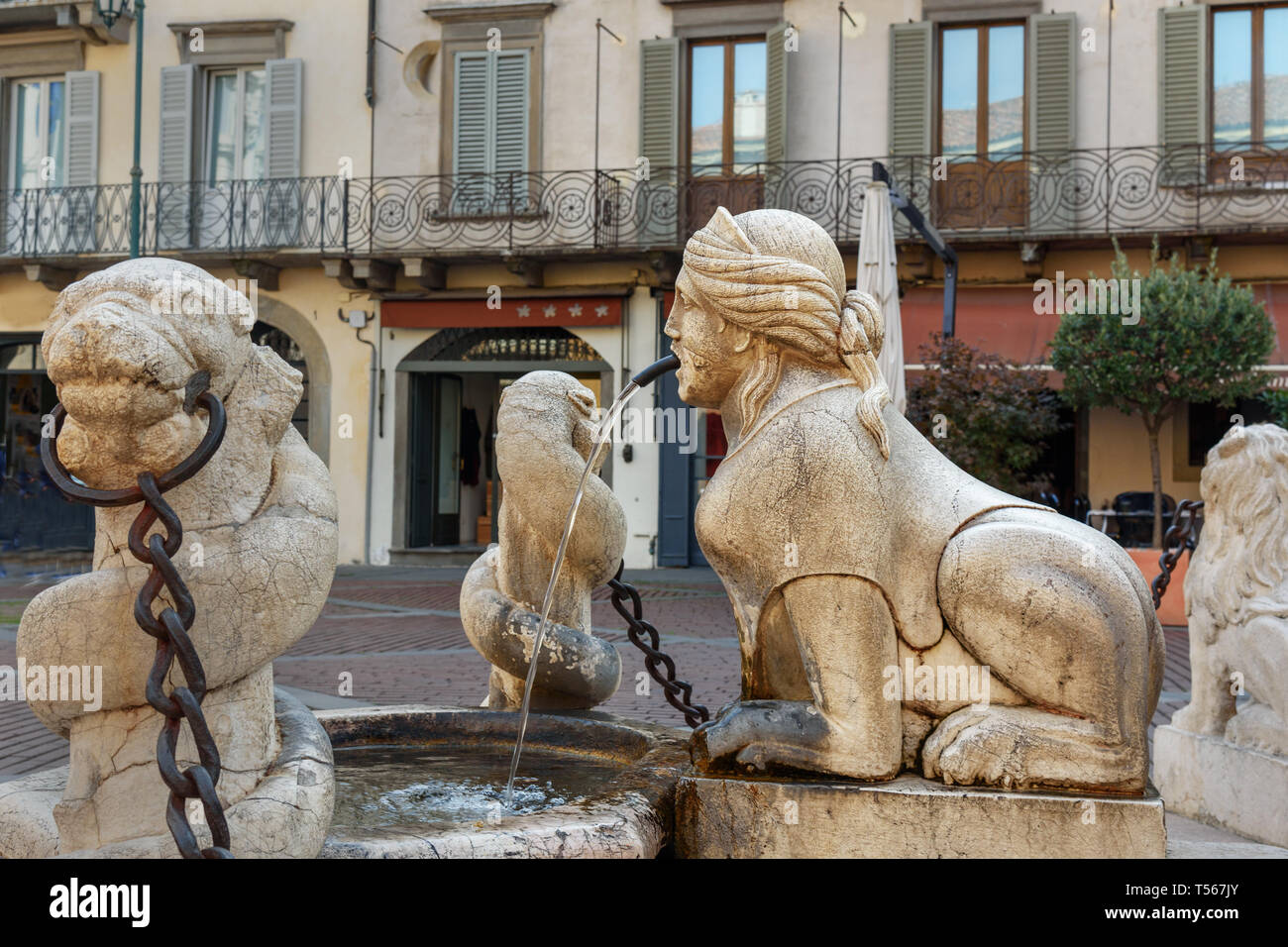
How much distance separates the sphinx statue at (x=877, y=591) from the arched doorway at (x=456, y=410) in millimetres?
14786

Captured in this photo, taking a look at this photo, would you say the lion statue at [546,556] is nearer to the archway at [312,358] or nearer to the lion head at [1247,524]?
the lion head at [1247,524]

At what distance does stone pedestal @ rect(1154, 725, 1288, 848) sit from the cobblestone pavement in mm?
1799

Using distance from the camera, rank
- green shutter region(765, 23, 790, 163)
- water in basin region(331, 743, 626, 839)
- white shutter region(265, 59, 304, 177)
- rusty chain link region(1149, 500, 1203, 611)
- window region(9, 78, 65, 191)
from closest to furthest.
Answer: water in basin region(331, 743, 626, 839) → rusty chain link region(1149, 500, 1203, 611) → green shutter region(765, 23, 790, 163) → white shutter region(265, 59, 304, 177) → window region(9, 78, 65, 191)

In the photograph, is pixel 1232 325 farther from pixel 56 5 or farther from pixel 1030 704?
pixel 56 5

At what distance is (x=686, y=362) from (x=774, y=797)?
2.74ft

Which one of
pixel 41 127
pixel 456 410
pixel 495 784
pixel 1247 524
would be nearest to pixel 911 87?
pixel 456 410

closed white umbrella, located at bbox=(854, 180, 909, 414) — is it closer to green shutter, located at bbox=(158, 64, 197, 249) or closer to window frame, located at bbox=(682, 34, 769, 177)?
window frame, located at bbox=(682, 34, 769, 177)

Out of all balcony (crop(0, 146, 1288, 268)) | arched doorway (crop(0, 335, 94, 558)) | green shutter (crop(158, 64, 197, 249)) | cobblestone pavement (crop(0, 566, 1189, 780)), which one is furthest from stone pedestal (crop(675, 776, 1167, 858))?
green shutter (crop(158, 64, 197, 249))

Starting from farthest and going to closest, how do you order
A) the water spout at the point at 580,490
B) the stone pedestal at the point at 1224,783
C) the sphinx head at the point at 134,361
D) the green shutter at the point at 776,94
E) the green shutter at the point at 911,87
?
the green shutter at the point at 776,94 < the green shutter at the point at 911,87 < the stone pedestal at the point at 1224,783 < the water spout at the point at 580,490 < the sphinx head at the point at 134,361

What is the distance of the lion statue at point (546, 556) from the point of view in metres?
3.19

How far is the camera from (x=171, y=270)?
1979 mm

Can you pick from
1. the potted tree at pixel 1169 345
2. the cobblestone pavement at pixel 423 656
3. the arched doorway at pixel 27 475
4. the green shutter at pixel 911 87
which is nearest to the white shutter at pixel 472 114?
the green shutter at pixel 911 87

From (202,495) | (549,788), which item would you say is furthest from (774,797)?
(202,495)

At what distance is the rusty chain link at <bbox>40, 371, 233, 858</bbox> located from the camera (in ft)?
5.49
